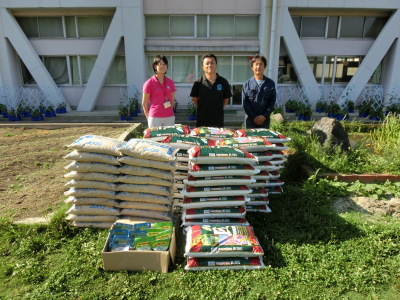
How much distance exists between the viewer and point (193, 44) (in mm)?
12477

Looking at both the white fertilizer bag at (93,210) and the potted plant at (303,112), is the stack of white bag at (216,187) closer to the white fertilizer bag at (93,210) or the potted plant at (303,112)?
the white fertilizer bag at (93,210)

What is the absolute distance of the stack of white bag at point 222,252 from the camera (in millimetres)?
2771

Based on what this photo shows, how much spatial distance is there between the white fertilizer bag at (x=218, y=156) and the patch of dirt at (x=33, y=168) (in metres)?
2.20

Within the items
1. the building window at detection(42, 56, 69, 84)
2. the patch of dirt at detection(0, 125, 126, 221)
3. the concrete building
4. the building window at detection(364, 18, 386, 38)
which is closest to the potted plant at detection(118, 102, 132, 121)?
the concrete building

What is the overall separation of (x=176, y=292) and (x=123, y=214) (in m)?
1.16

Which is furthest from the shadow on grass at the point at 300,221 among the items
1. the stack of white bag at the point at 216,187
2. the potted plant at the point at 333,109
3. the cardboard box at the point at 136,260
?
the potted plant at the point at 333,109

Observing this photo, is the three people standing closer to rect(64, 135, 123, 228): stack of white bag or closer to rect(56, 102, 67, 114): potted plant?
rect(64, 135, 123, 228): stack of white bag

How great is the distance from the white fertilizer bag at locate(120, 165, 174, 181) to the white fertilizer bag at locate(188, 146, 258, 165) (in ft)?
1.10

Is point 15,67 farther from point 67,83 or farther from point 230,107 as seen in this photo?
point 230,107

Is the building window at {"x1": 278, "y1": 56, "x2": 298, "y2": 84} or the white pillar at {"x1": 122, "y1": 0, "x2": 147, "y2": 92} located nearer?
the white pillar at {"x1": 122, "y1": 0, "x2": 147, "y2": 92}

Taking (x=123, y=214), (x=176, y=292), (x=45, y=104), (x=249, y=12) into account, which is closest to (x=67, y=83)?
(x=45, y=104)

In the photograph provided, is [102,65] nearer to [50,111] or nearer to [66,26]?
[66,26]

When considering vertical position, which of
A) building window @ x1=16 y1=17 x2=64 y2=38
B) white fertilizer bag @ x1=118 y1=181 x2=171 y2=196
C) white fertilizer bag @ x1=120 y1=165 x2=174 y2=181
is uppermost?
building window @ x1=16 y1=17 x2=64 y2=38

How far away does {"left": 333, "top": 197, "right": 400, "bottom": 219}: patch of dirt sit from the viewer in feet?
12.6
